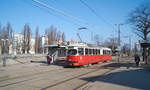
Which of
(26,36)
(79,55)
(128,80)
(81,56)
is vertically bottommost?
(128,80)

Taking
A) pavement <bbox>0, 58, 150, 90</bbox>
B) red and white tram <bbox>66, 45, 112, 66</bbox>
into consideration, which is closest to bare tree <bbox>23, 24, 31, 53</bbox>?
red and white tram <bbox>66, 45, 112, 66</bbox>

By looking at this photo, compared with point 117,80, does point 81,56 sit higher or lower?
higher

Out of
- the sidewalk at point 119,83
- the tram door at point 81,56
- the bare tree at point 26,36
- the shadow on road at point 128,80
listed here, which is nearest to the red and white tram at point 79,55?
the tram door at point 81,56

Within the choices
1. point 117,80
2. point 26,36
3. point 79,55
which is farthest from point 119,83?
point 26,36

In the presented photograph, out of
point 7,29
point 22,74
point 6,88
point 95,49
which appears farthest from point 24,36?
point 6,88

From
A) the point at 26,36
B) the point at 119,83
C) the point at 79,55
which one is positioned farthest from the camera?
the point at 26,36

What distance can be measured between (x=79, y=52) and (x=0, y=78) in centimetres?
927

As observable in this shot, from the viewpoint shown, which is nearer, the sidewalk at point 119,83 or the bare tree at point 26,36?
the sidewalk at point 119,83

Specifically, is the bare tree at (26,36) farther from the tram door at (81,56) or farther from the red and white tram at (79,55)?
the tram door at (81,56)

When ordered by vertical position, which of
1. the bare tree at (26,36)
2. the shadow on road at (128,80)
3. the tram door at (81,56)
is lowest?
the shadow on road at (128,80)

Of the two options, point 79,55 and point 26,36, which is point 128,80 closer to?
point 79,55

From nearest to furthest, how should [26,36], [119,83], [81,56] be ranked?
[119,83] → [81,56] → [26,36]

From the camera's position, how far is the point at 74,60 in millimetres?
17656

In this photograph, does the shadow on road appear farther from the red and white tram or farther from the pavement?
the red and white tram
